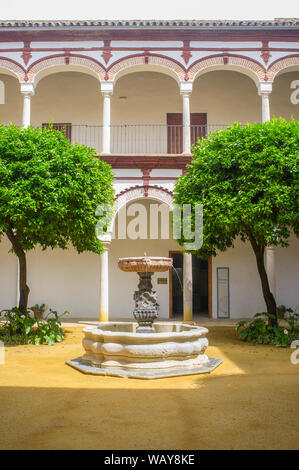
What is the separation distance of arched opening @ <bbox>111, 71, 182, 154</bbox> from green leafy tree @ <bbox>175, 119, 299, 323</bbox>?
17.5 feet

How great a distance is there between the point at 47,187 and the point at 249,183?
396cm

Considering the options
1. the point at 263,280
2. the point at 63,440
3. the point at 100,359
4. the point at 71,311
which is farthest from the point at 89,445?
the point at 71,311

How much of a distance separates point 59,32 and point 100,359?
1012 centimetres

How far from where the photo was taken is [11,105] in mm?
14312

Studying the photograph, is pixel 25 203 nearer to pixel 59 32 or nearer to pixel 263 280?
pixel 263 280

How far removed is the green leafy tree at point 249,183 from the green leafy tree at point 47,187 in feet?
6.95

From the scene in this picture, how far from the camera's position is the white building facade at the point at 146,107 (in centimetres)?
1241

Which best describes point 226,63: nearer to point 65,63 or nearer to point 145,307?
point 65,63

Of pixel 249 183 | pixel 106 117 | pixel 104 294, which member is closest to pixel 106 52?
pixel 106 117

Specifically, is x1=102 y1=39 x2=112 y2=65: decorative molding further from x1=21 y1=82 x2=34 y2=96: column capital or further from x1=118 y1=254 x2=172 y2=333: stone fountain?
x1=118 y1=254 x2=172 y2=333: stone fountain

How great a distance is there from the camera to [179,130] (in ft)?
46.3

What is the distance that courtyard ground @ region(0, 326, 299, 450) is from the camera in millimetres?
3420

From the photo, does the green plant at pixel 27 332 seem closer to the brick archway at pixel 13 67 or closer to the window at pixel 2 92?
the brick archway at pixel 13 67

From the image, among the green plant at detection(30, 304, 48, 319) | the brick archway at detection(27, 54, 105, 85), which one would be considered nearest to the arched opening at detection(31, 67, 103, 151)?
the brick archway at detection(27, 54, 105, 85)
